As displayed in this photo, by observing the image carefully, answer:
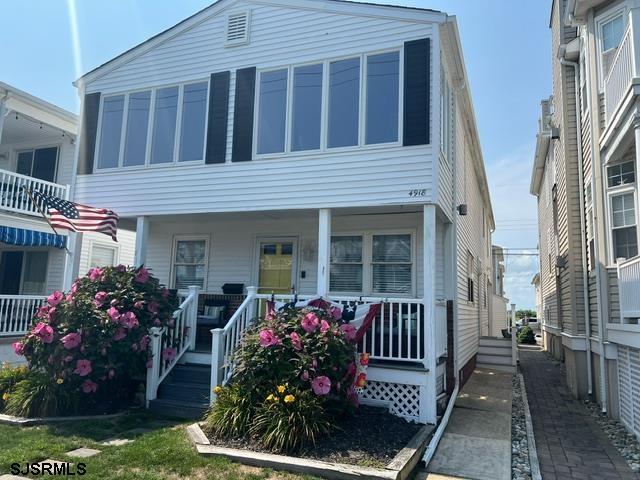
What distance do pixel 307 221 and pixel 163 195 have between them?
285 centimetres

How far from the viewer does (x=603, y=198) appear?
827 centimetres

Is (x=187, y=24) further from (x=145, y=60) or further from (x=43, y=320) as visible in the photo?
(x=43, y=320)

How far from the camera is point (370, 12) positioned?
784cm

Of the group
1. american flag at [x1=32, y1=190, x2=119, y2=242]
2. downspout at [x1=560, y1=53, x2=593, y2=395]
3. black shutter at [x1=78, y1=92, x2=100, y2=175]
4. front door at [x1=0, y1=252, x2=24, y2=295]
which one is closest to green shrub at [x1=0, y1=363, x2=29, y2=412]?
american flag at [x1=32, y1=190, x2=119, y2=242]

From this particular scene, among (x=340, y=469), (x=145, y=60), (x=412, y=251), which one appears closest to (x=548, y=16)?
(x=412, y=251)

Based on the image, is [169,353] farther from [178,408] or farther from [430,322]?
[430,322]

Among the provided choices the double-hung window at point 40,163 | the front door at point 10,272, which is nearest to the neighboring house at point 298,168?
the double-hung window at point 40,163

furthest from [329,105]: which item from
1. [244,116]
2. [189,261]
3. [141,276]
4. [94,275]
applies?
[189,261]

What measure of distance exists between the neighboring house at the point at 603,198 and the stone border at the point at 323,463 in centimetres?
356

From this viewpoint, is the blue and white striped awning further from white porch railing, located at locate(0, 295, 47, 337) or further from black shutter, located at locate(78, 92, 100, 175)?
black shutter, located at locate(78, 92, 100, 175)

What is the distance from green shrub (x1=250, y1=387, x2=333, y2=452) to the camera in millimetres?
5238

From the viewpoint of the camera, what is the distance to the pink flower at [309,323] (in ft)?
20.3

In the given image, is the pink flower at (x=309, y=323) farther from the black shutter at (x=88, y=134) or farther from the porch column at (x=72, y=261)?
the black shutter at (x=88, y=134)

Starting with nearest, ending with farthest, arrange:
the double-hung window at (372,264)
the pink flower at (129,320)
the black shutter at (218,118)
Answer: the pink flower at (129,320) → the black shutter at (218,118) → the double-hung window at (372,264)
